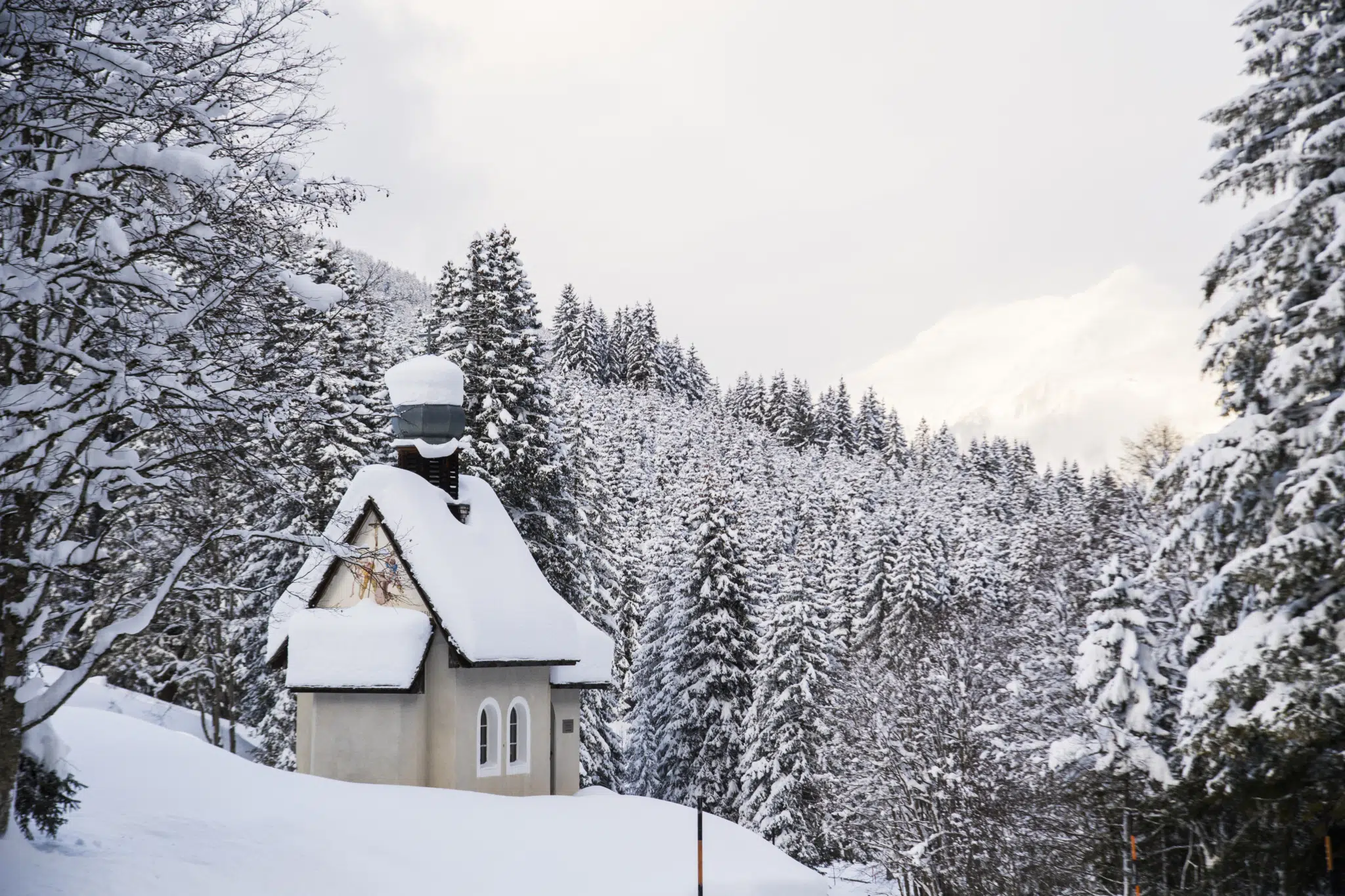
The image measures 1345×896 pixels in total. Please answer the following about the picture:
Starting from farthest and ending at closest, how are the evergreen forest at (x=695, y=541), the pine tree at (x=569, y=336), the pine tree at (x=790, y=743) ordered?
the pine tree at (x=569, y=336) → the pine tree at (x=790, y=743) → the evergreen forest at (x=695, y=541)

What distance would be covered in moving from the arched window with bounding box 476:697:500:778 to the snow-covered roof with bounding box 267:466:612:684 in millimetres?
1068

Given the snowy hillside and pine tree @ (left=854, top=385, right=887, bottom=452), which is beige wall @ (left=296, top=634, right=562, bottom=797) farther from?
pine tree @ (left=854, top=385, right=887, bottom=452)

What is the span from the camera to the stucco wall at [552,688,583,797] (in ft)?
74.5

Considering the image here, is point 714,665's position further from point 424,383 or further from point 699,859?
point 699,859

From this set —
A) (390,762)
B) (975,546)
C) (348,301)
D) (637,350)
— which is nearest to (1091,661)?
(390,762)

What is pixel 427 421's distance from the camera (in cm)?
2300

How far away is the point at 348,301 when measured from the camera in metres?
10.4

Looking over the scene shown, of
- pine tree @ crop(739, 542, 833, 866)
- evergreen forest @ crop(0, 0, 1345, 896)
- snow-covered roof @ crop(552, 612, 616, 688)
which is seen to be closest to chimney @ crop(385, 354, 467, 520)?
evergreen forest @ crop(0, 0, 1345, 896)

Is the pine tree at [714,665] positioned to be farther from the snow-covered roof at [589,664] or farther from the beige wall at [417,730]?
the beige wall at [417,730]

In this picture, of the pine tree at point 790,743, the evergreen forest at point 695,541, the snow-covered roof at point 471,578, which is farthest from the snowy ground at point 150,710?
the pine tree at point 790,743

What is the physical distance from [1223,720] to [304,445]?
75.8 ft

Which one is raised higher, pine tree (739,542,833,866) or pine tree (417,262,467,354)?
pine tree (417,262,467,354)

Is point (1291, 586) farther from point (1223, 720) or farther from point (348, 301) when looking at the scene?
point (348, 301)

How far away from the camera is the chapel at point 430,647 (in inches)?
785
